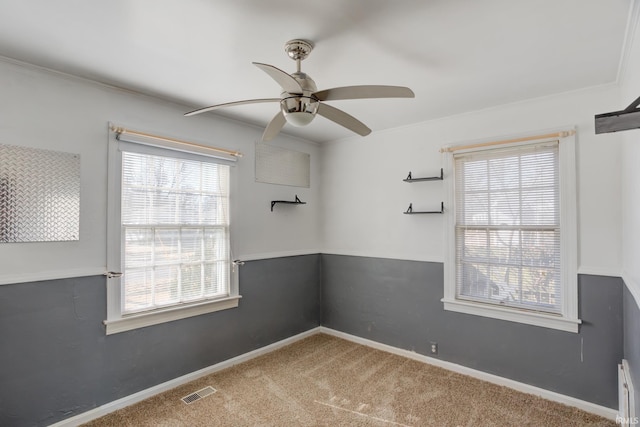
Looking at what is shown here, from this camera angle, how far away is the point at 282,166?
3.94m

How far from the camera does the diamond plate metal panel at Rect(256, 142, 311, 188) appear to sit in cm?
370

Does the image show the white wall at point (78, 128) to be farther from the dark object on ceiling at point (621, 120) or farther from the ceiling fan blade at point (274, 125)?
the dark object on ceiling at point (621, 120)

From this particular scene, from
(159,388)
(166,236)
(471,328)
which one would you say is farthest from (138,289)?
(471,328)

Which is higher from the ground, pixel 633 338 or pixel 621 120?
pixel 621 120

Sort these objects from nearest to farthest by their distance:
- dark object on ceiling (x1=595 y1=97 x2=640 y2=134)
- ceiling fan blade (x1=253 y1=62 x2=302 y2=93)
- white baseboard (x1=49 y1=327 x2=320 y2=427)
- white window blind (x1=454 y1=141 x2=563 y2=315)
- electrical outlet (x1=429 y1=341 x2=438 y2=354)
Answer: dark object on ceiling (x1=595 y1=97 x2=640 y2=134) → ceiling fan blade (x1=253 y1=62 x2=302 y2=93) → white baseboard (x1=49 y1=327 x2=320 y2=427) → white window blind (x1=454 y1=141 x2=563 y2=315) → electrical outlet (x1=429 y1=341 x2=438 y2=354)

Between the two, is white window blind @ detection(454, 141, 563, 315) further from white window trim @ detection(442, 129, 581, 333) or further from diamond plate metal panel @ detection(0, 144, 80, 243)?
diamond plate metal panel @ detection(0, 144, 80, 243)

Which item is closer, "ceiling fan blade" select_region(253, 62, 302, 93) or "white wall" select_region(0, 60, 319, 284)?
"ceiling fan blade" select_region(253, 62, 302, 93)

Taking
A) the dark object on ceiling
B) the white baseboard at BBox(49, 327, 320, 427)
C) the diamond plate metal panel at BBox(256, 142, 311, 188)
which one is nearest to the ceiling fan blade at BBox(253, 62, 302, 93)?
the dark object on ceiling

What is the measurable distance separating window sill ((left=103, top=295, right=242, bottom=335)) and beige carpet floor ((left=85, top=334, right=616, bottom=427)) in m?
0.62

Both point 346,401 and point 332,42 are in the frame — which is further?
point 346,401

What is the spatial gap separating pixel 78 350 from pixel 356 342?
9.18 feet

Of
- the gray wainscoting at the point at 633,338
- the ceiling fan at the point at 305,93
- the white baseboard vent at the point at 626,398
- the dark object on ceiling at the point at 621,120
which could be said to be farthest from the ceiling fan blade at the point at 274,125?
the white baseboard vent at the point at 626,398

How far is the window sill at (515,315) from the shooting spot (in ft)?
8.69

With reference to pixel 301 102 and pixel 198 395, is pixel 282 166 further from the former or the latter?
pixel 198 395
